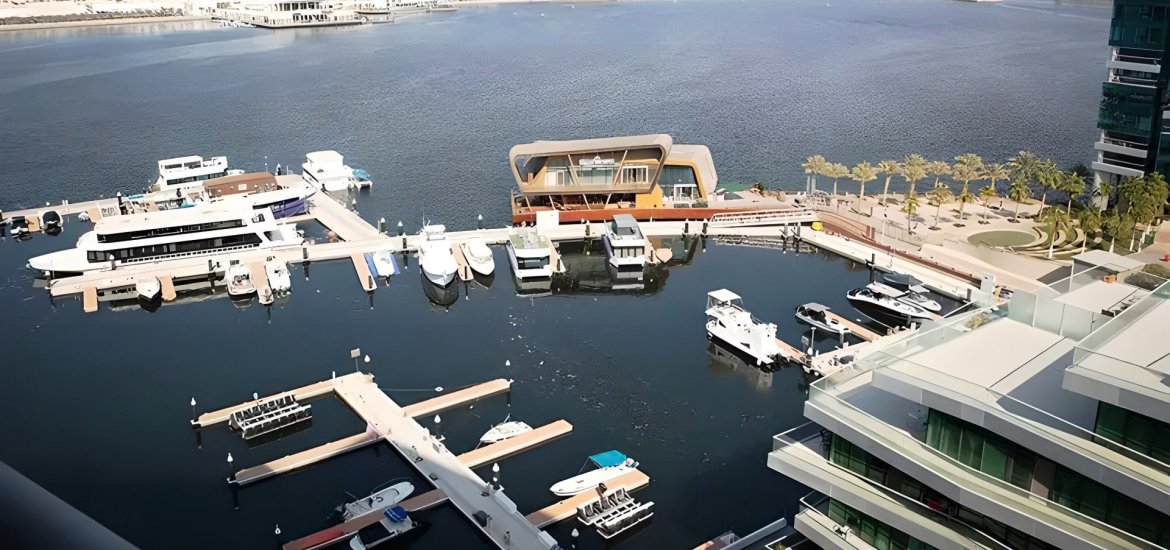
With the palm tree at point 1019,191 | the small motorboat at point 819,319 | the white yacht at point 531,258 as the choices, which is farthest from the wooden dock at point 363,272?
the palm tree at point 1019,191

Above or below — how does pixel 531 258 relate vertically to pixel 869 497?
below

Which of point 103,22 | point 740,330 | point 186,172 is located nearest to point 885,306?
point 740,330

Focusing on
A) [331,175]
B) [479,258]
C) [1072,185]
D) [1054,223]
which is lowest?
[479,258]

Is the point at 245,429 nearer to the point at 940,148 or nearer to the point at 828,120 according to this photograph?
the point at 940,148

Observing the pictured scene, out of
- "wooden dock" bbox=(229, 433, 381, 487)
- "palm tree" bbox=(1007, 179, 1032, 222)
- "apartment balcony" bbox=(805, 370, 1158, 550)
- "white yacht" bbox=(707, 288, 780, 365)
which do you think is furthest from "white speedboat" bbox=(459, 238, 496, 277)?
"apartment balcony" bbox=(805, 370, 1158, 550)

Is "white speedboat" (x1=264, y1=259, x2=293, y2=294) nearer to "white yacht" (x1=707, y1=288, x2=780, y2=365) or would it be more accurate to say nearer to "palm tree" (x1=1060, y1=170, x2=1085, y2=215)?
"white yacht" (x1=707, y1=288, x2=780, y2=365)

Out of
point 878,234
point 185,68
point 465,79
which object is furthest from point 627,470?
point 185,68

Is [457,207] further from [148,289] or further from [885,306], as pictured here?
[885,306]
